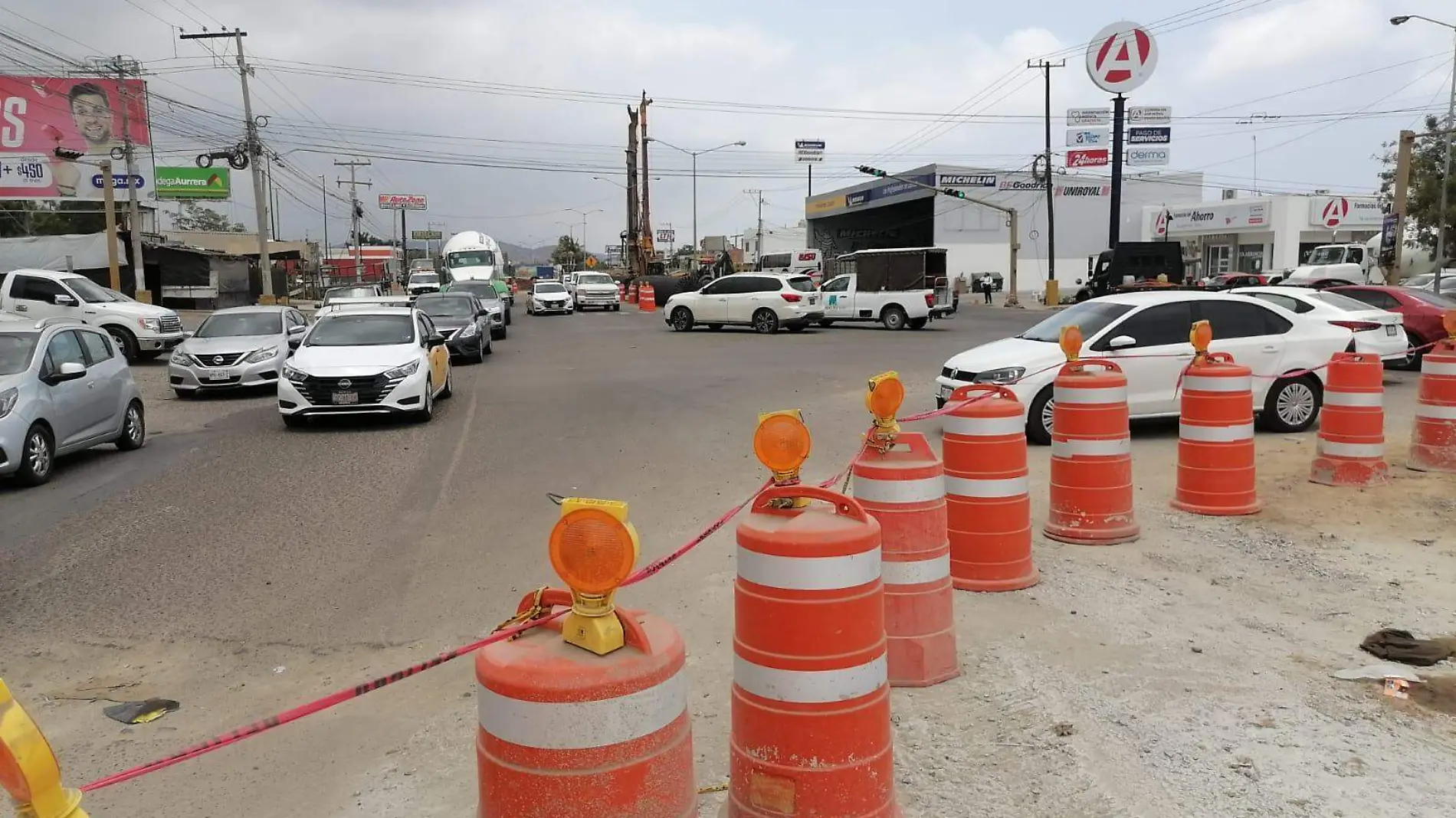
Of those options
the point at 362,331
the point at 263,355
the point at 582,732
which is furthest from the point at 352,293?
the point at 582,732

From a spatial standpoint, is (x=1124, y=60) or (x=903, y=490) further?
(x=1124, y=60)

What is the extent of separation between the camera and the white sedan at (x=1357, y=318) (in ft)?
39.3

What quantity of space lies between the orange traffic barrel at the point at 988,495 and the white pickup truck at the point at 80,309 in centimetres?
2052

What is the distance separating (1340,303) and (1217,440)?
737 cm

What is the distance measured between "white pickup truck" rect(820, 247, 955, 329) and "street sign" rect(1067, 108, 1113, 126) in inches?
1053

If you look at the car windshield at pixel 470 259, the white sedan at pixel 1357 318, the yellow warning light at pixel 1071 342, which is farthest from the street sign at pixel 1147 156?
the yellow warning light at pixel 1071 342

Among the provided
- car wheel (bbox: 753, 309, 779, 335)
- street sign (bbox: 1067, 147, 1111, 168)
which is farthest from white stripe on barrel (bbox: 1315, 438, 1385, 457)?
street sign (bbox: 1067, 147, 1111, 168)

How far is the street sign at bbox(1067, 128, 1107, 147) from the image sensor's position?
198 ft

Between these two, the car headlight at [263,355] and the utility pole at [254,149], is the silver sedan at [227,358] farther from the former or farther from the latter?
the utility pole at [254,149]

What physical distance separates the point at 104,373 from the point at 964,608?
32.6 feet

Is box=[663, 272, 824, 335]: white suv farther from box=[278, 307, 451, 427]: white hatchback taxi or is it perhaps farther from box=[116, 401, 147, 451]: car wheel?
box=[116, 401, 147, 451]: car wheel

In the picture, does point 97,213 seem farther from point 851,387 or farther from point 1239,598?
point 1239,598

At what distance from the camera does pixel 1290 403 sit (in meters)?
11.4

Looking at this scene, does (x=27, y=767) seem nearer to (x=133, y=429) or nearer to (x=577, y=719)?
(x=577, y=719)
